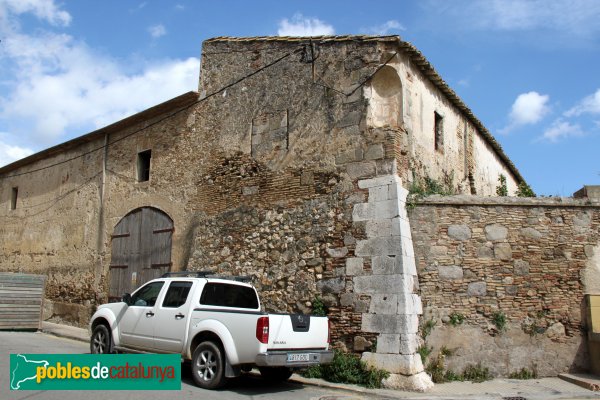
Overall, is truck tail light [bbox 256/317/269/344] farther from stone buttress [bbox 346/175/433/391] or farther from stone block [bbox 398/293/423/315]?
stone block [bbox 398/293/423/315]

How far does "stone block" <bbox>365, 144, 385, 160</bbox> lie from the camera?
9.79m

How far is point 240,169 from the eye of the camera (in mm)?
11875

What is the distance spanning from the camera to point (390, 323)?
8.91 m

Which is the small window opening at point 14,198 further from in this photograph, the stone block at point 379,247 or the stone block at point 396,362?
the stone block at point 396,362

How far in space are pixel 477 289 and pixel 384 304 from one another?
1.71m

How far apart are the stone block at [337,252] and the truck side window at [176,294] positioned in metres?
2.71

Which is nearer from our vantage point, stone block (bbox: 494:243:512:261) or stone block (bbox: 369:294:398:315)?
stone block (bbox: 369:294:398:315)

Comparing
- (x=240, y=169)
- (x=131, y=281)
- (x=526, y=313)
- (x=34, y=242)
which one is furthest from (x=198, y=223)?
(x=34, y=242)

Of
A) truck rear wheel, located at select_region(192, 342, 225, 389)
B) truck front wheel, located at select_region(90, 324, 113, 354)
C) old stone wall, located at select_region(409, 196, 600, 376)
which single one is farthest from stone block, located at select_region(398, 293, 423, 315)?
truck front wheel, located at select_region(90, 324, 113, 354)

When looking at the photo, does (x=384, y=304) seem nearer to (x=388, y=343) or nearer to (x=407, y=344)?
(x=388, y=343)

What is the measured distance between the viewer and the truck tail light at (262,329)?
734 centimetres

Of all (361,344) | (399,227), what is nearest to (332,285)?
(361,344)

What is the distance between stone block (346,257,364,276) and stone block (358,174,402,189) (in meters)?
1.32

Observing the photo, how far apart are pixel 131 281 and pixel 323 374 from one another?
21.5ft
